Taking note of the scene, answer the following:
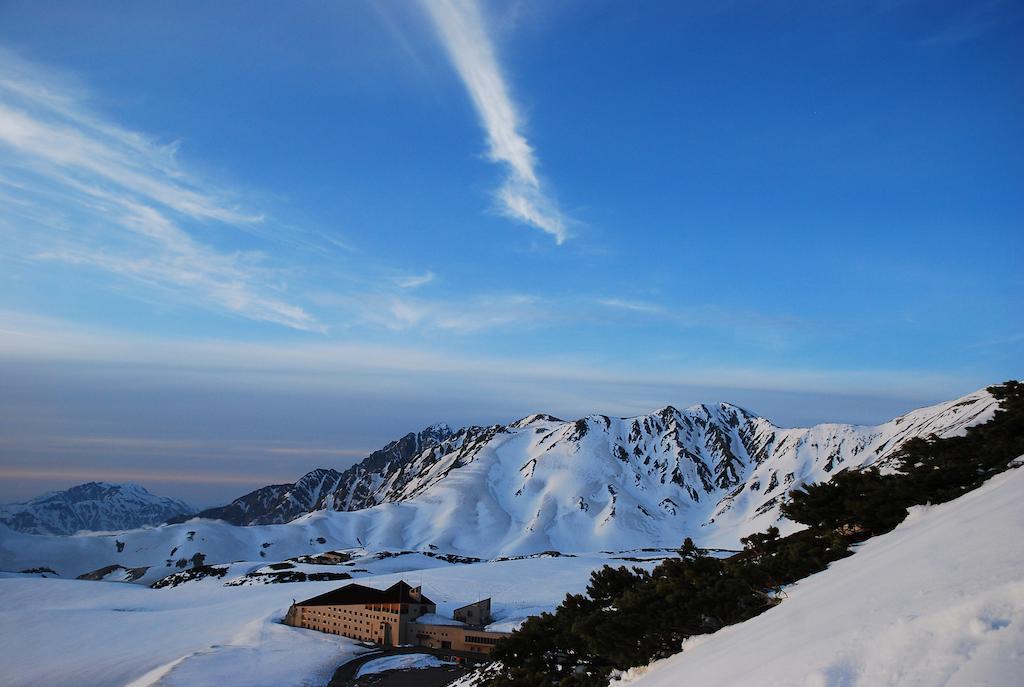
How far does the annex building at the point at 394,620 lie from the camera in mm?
58466

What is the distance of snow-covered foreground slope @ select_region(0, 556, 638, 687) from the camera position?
154 feet

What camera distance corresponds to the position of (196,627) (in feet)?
212

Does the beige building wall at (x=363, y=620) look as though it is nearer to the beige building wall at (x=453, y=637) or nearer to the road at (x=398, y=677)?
the beige building wall at (x=453, y=637)

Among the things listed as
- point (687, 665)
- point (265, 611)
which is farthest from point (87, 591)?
point (687, 665)

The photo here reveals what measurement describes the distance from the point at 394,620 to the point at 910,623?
60.3 meters

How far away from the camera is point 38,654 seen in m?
56.7

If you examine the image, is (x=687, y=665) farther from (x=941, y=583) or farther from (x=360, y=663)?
(x=360, y=663)

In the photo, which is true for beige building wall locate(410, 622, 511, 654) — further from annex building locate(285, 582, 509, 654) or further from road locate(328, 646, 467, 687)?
road locate(328, 646, 467, 687)

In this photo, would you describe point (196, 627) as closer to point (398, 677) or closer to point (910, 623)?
point (398, 677)

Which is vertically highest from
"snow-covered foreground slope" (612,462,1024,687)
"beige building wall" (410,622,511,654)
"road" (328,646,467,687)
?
"snow-covered foreground slope" (612,462,1024,687)

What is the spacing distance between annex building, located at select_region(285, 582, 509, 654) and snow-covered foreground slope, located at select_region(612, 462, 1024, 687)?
50.3 m

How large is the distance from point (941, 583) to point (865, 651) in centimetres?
202

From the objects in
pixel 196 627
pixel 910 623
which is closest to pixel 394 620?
pixel 196 627

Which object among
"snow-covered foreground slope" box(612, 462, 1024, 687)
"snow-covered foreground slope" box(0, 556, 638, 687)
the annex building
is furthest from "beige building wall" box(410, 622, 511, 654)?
"snow-covered foreground slope" box(612, 462, 1024, 687)
